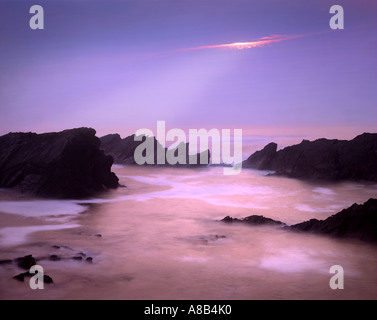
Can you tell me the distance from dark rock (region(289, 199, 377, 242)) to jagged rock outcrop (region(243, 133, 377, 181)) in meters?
37.0

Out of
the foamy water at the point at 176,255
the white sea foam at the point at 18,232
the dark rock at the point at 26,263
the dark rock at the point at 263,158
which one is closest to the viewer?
the foamy water at the point at 176,255

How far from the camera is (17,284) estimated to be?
9.26 metres

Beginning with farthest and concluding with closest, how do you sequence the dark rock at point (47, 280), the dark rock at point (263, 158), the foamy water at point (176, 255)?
the dark rock at point (263, 158) < the foamy water at point (176, 255) < the dark rock at point (47, 280)

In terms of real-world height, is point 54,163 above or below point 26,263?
above

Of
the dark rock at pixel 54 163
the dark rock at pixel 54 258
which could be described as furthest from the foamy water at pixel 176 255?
the dark rock at pixel 54 163

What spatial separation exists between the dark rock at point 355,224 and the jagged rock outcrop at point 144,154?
65.1m

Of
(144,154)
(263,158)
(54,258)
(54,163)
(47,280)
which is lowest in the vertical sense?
(263,158)

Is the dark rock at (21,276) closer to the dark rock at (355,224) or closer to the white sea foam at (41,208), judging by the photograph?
the white sea foam at (41,208)

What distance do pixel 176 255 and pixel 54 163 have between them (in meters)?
19.9

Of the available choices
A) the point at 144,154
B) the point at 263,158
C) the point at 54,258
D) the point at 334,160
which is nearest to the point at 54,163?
the point at 54,258

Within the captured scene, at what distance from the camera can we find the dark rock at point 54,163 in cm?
2866

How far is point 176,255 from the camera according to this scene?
42.8 feet

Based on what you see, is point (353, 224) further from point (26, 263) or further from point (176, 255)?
point (26, 263)
